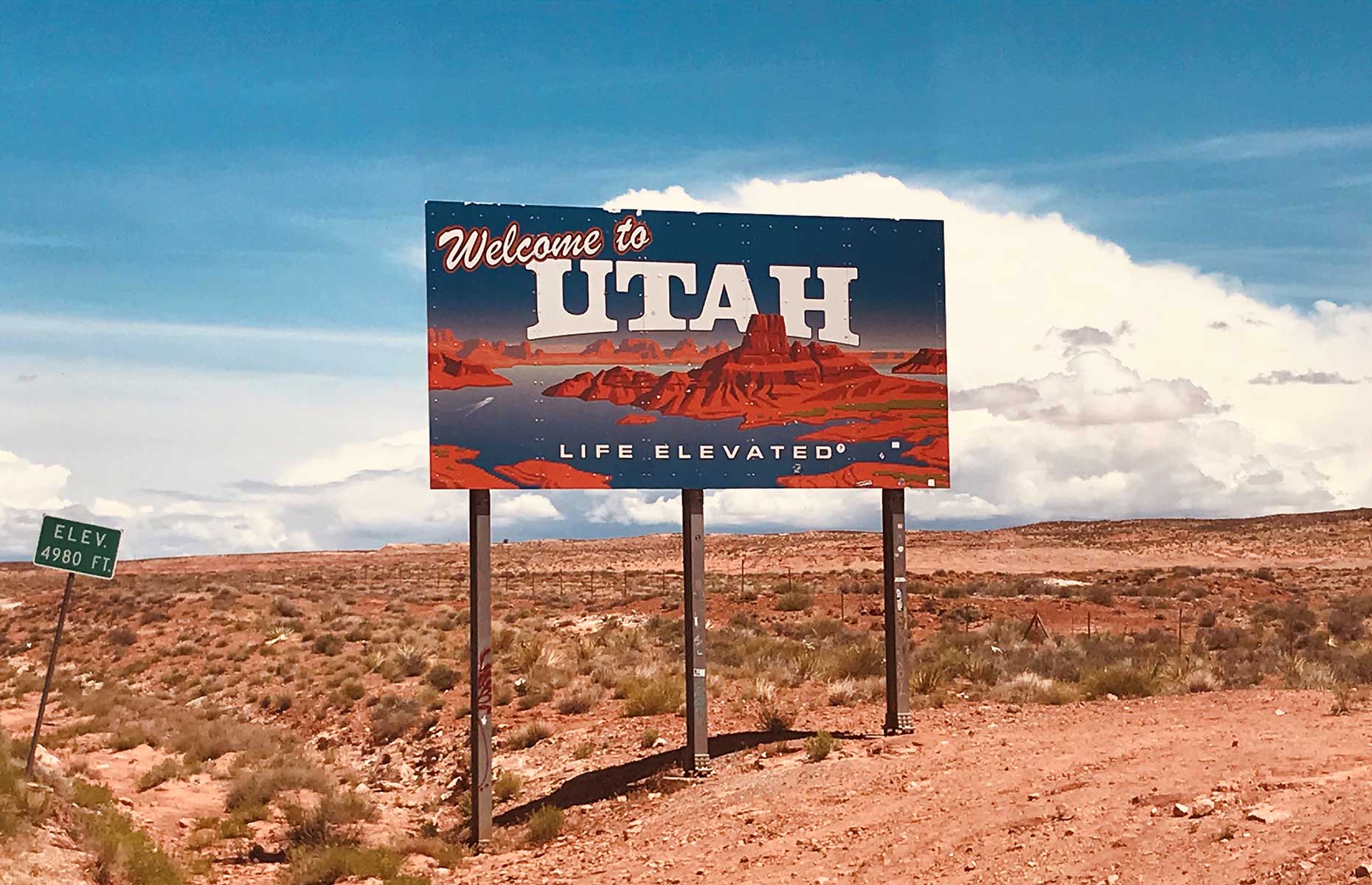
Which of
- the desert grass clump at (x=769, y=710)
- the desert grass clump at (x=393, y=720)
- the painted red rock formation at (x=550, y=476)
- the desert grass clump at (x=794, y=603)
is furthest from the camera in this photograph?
the desert grass clump at (x=794, y=603)

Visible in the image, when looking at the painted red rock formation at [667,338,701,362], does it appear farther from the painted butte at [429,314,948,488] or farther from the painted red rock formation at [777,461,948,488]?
the painted red rock formation at [777,461,948,488]

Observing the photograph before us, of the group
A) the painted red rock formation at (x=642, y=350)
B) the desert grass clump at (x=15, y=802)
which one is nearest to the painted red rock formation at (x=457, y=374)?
the painted red rock formation at (x=642, y=350)

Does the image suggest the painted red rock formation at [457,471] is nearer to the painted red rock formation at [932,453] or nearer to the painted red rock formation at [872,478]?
the painted red rock formation at [872,478]

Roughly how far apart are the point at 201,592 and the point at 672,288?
148 feet

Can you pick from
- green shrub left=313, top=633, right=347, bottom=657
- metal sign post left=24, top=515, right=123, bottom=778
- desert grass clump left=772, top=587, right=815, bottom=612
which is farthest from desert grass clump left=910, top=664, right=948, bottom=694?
green shrub left=313, top=633, right=347, bottom=657

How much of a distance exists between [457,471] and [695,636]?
3.85 metres

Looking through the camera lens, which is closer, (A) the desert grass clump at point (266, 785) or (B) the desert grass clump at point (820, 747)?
(B) the desert grass clump at point (820, 747)

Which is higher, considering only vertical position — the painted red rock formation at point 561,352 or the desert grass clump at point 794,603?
the painted red rock formation at point 561,352

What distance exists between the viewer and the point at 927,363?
17375mm

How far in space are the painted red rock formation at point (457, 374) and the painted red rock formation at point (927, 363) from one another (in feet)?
18.8

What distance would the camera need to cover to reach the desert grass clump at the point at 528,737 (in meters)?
20.8

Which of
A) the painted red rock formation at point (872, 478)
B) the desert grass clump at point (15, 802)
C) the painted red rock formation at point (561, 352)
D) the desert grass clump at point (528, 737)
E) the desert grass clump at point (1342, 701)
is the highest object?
the painted red rock formation at point (561, 352)

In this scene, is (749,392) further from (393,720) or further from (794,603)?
(794,603)

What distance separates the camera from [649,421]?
16.2m
